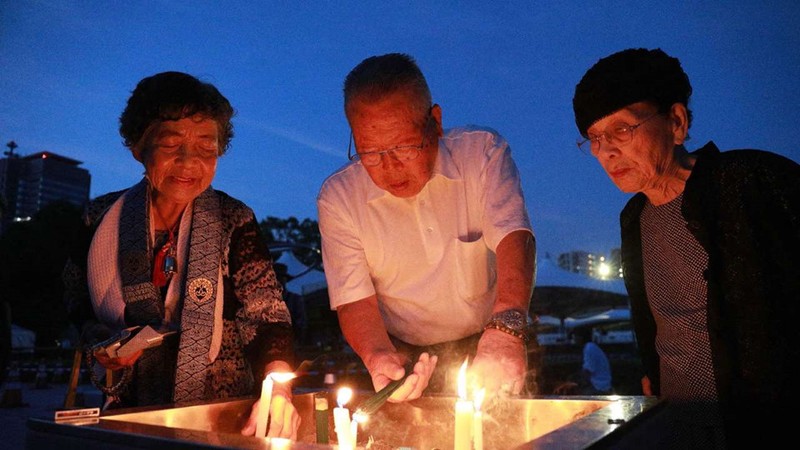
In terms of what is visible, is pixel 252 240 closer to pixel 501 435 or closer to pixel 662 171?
pixel 501 435

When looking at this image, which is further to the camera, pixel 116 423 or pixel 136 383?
pixel 136 383

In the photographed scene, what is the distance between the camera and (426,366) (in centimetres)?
188

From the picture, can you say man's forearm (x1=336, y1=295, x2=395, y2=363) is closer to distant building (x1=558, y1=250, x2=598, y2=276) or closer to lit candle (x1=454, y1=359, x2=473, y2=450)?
lit candle (x1=454, y1=359, x2=473, y2=450)

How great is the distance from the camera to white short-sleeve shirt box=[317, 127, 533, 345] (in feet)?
7.82

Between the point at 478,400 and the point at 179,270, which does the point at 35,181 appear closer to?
the point at 179,270

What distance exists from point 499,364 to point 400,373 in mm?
303

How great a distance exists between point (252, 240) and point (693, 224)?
1677mm

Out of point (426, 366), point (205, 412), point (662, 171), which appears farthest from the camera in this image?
point (662, 171)

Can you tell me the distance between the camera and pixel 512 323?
6.25 feet

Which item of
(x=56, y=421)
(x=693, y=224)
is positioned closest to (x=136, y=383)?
(x=56, y=421)

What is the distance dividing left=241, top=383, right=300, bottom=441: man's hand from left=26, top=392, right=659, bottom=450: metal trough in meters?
0.05

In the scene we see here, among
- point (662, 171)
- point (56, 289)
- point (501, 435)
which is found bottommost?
point (501, 435)

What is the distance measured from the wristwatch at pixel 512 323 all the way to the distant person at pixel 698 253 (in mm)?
503

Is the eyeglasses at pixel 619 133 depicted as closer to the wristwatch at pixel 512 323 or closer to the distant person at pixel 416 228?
the distant person at pixel 416 228
